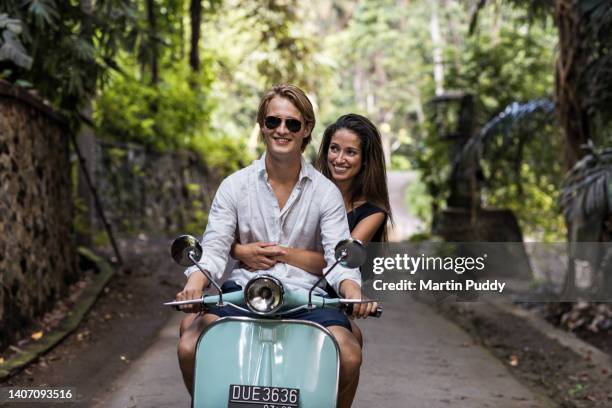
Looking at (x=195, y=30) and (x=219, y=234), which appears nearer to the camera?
(x=219, y=234)

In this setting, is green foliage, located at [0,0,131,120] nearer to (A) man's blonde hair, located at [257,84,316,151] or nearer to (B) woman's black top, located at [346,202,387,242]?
(B) woman's black top, located at [346,202,387,242]

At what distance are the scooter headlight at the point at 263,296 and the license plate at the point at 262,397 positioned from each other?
0.29 meters

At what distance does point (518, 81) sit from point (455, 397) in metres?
11.2

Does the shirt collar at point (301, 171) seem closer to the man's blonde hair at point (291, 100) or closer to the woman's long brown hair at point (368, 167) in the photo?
the man's blonde hair at point (291, 100)

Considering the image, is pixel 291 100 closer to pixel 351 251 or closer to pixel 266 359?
pixel 351 251

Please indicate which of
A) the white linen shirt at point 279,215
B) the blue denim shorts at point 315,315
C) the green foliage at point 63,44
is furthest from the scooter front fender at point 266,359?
the green foliage at point 63,44

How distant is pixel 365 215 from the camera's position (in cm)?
496

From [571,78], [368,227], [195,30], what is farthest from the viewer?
[195,30]

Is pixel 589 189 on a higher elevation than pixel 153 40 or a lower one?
lower

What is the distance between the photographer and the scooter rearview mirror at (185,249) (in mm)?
3791

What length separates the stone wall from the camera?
7.56 meters

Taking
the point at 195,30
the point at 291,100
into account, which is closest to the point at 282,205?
the point at 291,100

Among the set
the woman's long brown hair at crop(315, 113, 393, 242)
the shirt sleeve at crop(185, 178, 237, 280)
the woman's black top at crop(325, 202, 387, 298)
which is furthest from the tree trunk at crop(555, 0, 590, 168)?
the shirt sleeve at crop(185, 178, 237, 280)

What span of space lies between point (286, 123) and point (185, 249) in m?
0.75
